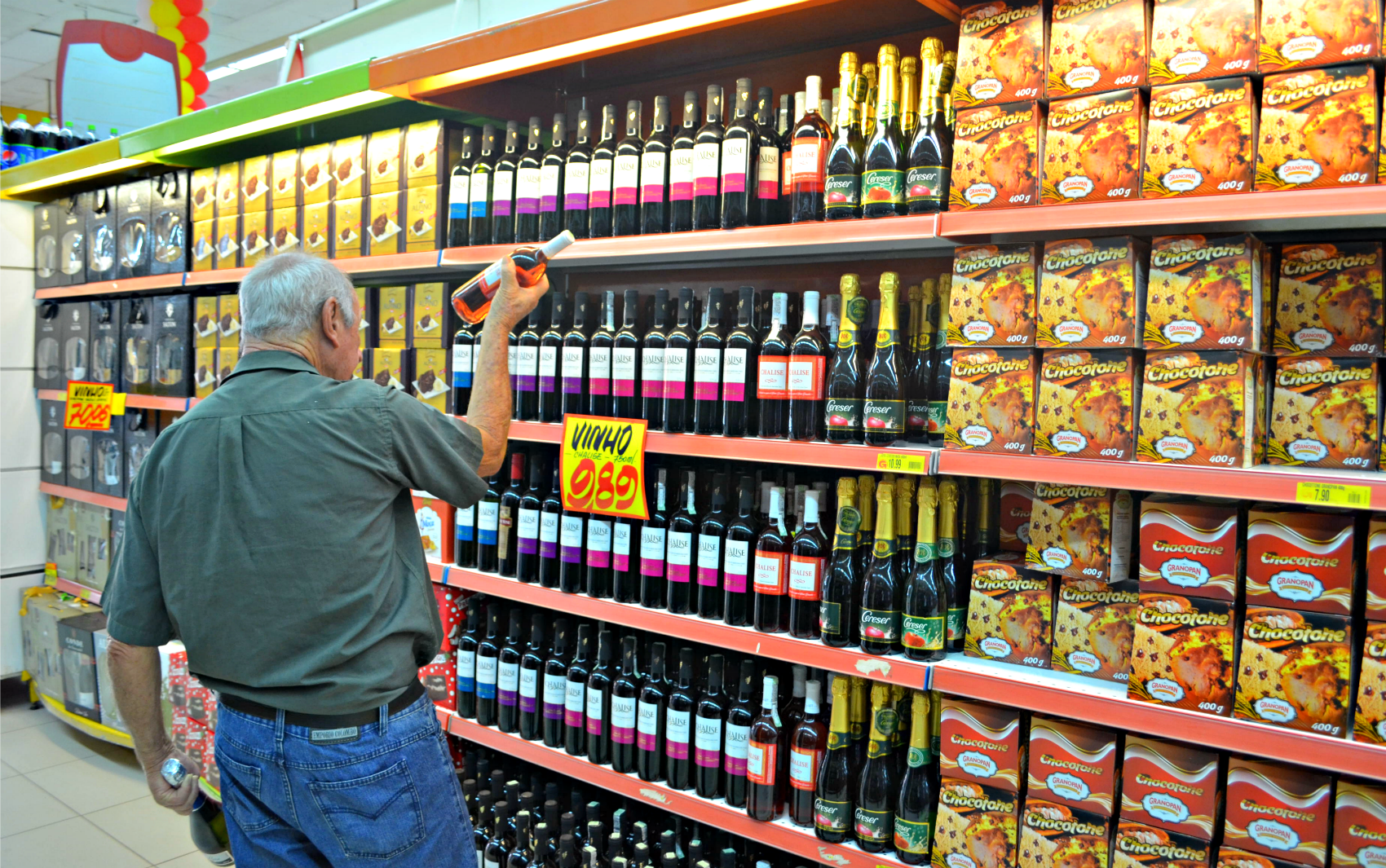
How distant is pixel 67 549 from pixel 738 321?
4225mm

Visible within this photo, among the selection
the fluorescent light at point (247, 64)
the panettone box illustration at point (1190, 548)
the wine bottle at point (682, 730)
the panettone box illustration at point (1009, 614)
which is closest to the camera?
the panettone box illustration at point (1190, 548)

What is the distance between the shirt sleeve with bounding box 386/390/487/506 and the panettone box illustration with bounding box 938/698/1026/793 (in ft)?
3.76

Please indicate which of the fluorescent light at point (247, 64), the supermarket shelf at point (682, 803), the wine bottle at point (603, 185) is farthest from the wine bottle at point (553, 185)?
the fluorescent light at point (247, 64)

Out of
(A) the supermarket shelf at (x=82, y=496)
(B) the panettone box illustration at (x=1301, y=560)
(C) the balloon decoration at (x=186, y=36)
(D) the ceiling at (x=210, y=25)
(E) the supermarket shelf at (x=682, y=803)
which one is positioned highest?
(D) the ceiling at (x=210, y=25)

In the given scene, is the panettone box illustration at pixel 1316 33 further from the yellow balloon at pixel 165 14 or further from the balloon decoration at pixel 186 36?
the yellow balloon at pixel 165 14

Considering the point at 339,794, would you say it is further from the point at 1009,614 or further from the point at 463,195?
the point at 463,195

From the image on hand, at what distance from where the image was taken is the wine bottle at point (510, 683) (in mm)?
2779

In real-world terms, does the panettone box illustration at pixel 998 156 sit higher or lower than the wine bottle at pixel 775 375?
higher

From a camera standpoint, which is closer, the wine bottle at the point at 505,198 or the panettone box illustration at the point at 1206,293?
the panettone box illustration at the point at 1206,293

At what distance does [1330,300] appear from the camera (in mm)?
1794

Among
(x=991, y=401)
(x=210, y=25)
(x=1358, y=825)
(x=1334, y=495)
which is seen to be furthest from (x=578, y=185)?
(x=210, y=25)

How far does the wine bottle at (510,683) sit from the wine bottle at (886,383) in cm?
134

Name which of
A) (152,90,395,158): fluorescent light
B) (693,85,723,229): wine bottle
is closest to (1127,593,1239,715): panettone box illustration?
(693,85,723,229): wine bottle

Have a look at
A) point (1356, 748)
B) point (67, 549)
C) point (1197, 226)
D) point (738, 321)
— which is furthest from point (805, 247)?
point (67, 549)
